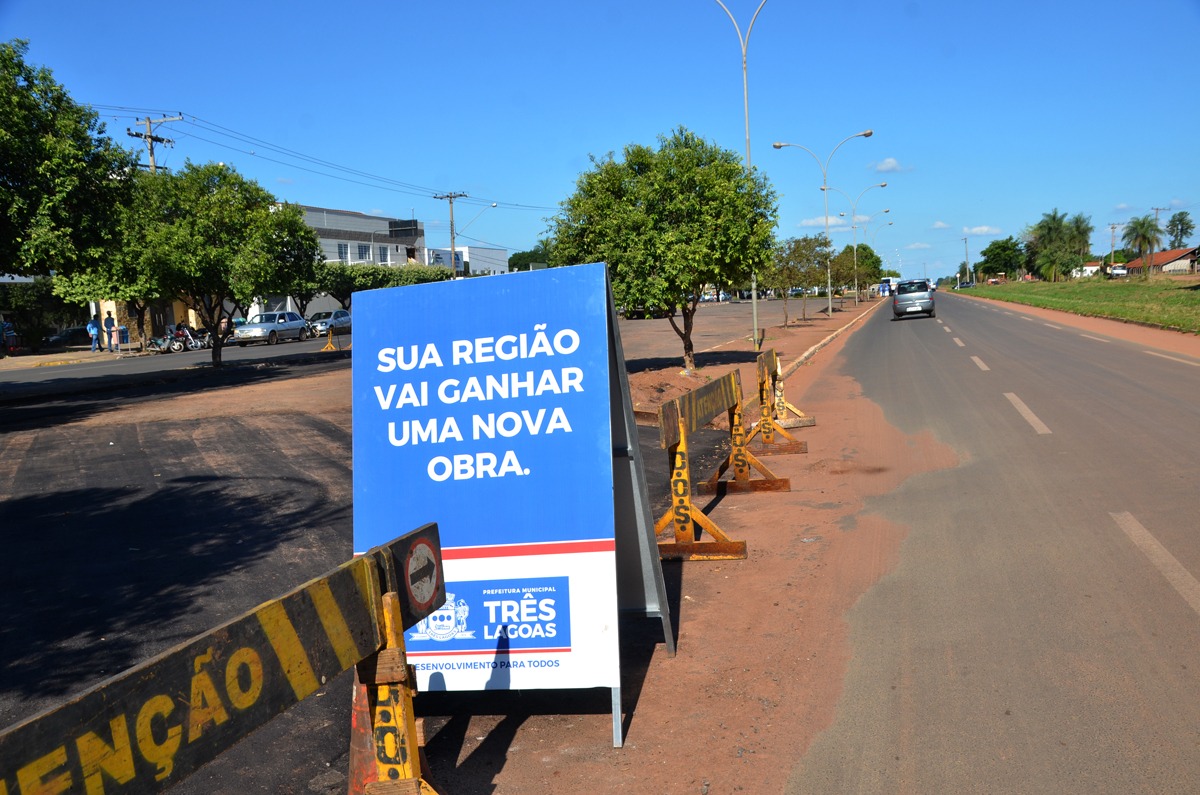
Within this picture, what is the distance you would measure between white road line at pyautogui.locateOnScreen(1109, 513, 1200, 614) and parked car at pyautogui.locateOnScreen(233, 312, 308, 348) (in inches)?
1730

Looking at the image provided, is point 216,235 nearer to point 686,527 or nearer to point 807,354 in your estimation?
point 807,354

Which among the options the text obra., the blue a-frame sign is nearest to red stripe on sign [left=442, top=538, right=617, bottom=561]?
the blue a-frame sign

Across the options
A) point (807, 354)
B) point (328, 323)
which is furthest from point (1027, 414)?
point (328, 323)

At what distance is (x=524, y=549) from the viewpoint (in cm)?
421

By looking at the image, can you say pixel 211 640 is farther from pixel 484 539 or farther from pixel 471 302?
pixel 471 302

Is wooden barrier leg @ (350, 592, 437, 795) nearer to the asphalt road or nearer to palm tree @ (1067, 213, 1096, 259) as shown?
the asphalt road

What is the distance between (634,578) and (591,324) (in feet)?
5.07

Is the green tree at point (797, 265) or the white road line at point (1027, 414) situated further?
the green tree at point (797, 265)

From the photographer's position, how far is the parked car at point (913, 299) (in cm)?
4500

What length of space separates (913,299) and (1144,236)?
9329 cm

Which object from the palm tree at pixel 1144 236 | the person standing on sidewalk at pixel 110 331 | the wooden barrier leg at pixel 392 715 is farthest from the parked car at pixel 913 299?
the palm tree at pixel 1144 236

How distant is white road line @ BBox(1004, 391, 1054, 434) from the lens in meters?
11.2

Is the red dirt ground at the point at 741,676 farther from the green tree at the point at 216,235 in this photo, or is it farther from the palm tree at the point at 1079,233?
the palm tree at the point at 1079,233

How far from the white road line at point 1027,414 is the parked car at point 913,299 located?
103 feet
